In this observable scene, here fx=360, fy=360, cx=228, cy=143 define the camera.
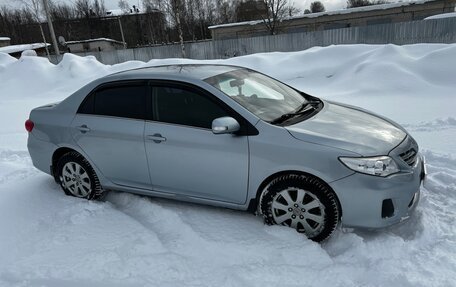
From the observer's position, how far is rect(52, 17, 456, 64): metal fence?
760 inches

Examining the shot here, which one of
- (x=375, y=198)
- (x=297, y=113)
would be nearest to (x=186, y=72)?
(x=297, y=113)

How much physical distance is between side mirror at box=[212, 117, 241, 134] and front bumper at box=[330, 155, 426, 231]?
911 millimetres

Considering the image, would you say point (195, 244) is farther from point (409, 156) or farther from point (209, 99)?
point (409, 156)

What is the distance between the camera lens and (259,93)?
3715 mm

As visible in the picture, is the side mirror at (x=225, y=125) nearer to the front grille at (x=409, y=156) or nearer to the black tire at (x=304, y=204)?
the black tire at (x=304, y=204)

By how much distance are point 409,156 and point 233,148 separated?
1491 mm

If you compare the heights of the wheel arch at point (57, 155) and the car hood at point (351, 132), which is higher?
the car hood at point (351, 132)

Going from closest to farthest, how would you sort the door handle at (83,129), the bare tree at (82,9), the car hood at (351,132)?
the car hood at (351,132), the door handle at (83,129), the bare tree at (82,9)

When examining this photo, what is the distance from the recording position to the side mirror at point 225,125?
295 centimetres

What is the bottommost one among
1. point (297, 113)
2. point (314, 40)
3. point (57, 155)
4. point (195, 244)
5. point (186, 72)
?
point (195, 244)

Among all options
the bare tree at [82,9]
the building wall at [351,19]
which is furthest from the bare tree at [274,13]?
the bare tree at [82,9]

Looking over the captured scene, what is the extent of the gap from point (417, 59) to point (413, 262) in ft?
26.7

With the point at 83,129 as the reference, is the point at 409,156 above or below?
below

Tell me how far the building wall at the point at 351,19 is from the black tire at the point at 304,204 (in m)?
37.2
